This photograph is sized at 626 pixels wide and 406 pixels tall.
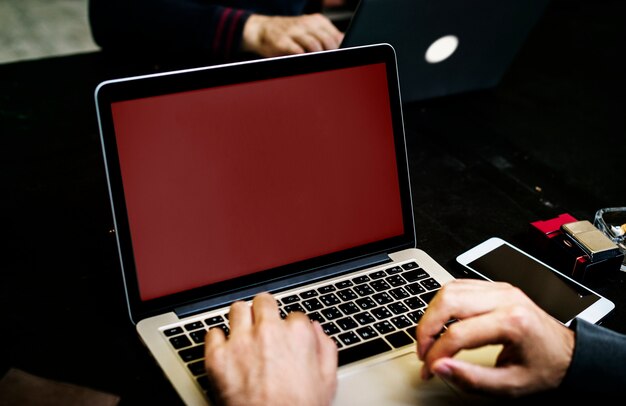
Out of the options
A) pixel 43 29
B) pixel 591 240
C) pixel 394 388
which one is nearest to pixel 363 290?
pixel 394 388

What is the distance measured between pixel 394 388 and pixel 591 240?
42 cm

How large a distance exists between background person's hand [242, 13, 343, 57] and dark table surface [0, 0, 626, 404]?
0.22 m

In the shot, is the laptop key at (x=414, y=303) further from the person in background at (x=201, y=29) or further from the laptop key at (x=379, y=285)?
the person in background at (x=201, y=29)

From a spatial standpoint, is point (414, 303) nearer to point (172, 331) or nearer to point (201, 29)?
point (172, 331)

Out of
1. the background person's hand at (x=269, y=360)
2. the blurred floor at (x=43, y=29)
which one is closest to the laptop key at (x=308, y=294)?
the background person's hand at (x=269, y=360)

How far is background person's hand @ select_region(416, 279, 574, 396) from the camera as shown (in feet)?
2.15

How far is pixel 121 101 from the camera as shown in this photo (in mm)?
715

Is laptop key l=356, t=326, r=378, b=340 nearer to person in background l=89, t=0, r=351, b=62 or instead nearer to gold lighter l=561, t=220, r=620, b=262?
gold lighter l=561, t=220, r=620, b=262

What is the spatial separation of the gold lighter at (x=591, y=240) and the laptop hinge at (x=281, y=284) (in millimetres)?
292

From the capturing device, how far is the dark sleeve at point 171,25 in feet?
4.41

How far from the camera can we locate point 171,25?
1351 millimetres

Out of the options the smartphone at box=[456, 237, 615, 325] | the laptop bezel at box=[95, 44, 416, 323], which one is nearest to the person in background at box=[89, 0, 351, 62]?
the laptop bezel at box=[95, 44, 416, 323]

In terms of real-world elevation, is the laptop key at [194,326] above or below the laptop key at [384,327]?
above

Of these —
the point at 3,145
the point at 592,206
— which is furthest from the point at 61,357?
the point at 592,206
